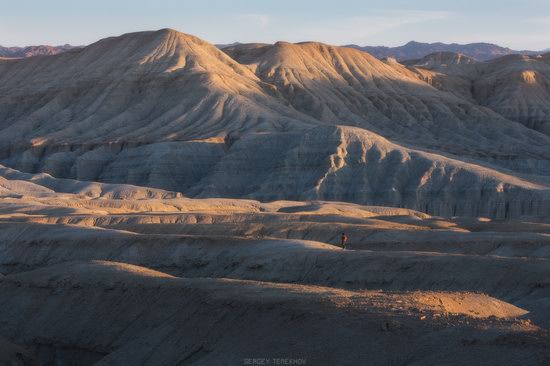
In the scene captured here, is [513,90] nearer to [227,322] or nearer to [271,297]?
[271,297]

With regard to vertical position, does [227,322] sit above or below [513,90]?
above

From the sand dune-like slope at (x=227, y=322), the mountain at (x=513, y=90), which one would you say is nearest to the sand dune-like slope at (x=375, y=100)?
the mountain at (x=513, y=90)

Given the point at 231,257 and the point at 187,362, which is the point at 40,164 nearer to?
the point at 231,257

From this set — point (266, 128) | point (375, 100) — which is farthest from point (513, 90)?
point (266, 128)

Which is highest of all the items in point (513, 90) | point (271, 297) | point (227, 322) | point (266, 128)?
point (271, 297)

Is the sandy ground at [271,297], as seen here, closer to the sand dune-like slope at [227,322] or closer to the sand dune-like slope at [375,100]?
the sand dune-like slope at [227,322]
